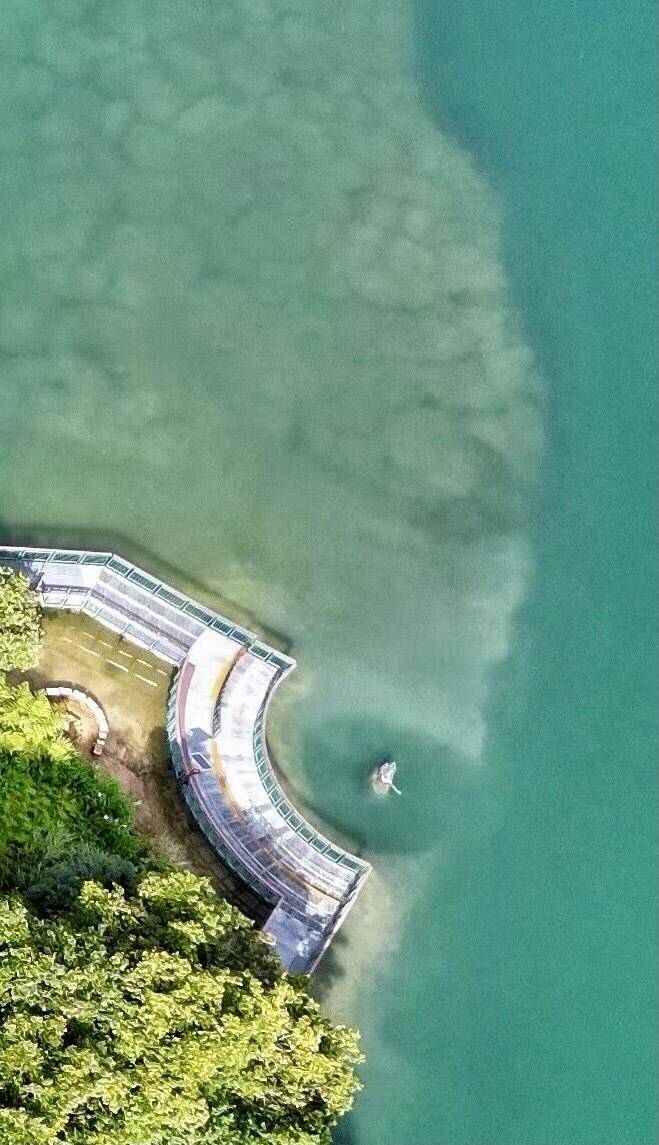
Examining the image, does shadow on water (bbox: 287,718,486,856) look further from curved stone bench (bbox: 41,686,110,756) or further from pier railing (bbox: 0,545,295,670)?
curved stone bench (bbox: 41,686,110,756)

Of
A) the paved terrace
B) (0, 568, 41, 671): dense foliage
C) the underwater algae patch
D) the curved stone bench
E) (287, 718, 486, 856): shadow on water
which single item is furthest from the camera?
the underwater algae patch

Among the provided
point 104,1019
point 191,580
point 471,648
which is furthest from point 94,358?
point 104,1019

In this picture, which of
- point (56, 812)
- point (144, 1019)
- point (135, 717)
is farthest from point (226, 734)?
point (144, 1019)

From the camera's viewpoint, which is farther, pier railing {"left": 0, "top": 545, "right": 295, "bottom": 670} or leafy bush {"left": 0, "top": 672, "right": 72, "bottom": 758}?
pier railing {"left": 0, "top": 545, "right": 295, "bottom": 670}

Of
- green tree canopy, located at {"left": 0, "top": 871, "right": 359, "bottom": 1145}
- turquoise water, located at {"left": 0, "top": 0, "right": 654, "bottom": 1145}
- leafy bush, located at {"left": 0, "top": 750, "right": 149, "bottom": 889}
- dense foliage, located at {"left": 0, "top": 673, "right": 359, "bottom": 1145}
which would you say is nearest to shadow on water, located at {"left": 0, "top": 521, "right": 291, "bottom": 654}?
turquoise water, located at {"left": 0, "top": 0, "right": 654, "bottom": 1145}

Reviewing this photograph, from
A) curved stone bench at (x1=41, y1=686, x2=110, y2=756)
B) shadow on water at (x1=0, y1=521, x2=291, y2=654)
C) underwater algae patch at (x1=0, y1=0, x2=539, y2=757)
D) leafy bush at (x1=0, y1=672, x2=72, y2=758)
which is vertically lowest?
leafy bush at (x1=0, y1=672, x2=72, y2=758)

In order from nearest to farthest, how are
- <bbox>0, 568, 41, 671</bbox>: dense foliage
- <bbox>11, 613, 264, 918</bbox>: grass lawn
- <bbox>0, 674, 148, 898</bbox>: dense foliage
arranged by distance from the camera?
<bbox>0, 674, 148, 898</bbox>: dense foliage
<bbox>0, 568, 41, 671</bbox>: dense foliage
<bbox>11, 613, 264, 918</bbox>: grass lawn

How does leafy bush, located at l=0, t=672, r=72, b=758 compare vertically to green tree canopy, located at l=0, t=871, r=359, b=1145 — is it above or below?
above

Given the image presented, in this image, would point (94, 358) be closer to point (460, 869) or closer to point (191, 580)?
point (191, 580)
